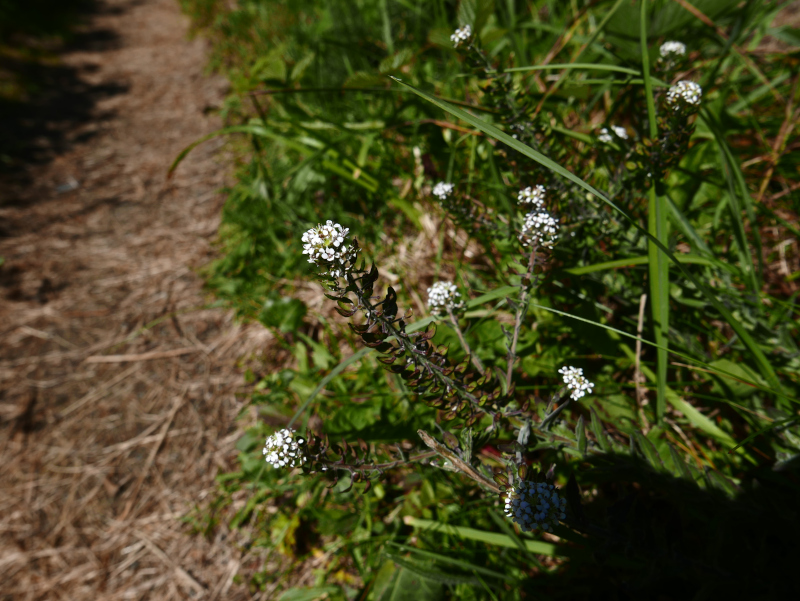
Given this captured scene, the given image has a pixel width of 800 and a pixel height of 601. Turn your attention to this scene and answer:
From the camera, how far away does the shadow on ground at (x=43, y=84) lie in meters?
4.81

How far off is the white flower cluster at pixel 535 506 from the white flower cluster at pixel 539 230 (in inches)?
21.2

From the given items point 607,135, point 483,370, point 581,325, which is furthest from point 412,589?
point 607,135

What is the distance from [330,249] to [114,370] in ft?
8.29

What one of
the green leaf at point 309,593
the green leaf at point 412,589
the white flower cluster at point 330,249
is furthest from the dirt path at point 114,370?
the white flower cluster at point 330,249

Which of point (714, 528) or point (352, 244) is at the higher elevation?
point (352, 244)

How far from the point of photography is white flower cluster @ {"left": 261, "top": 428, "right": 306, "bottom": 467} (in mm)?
980

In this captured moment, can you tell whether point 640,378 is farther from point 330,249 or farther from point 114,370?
point 114,370

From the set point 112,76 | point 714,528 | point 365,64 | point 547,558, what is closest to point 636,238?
point 714,528

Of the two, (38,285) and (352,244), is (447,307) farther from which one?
(38,285)

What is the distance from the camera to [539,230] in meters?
1.11

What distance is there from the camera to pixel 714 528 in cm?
116

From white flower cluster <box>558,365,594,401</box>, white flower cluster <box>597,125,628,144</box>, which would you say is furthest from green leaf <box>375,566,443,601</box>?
white flower cluster <box>597,125,628,144</box>

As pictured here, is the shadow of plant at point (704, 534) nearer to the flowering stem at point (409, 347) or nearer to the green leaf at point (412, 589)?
the flowering stem at point (409, 347)

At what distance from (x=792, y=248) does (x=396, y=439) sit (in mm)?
1713
